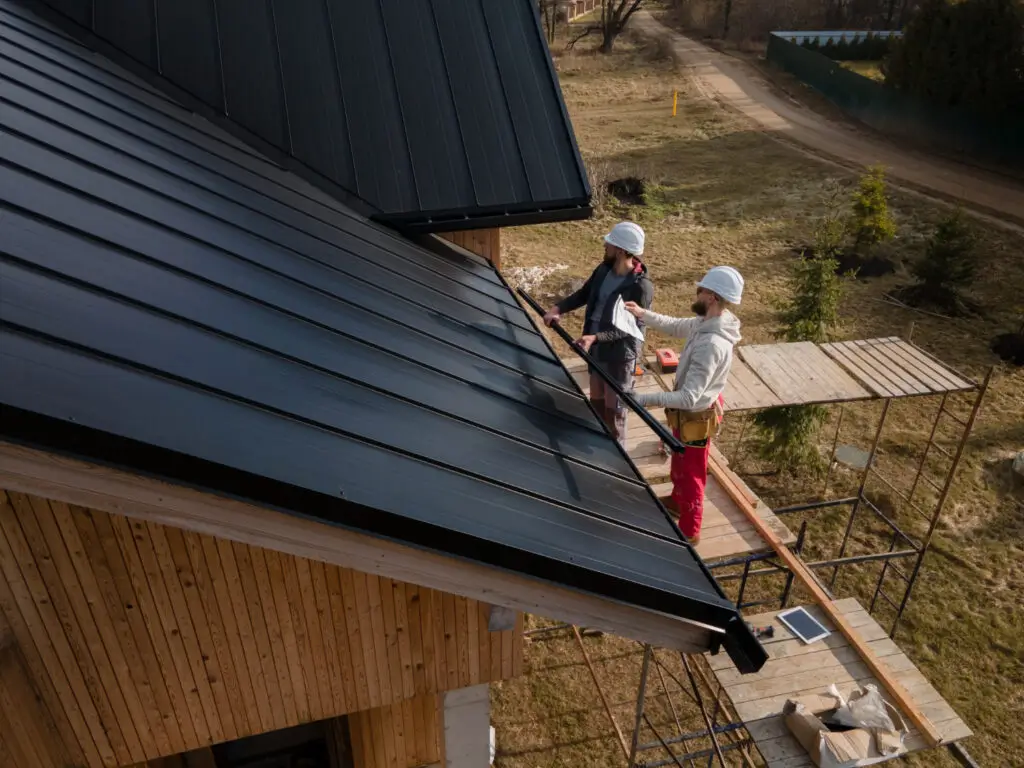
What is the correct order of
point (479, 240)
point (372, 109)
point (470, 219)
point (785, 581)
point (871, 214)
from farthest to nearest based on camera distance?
1. point (871, 214)
2. point (785, 581)
3. point (479, 240)
4. point (372, 109)
5. point (470, 219)

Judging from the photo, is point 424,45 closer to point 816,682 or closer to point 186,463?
point 186,463

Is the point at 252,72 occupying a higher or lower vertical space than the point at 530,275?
higher

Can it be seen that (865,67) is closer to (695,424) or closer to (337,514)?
(695,424)

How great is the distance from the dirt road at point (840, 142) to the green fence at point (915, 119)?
2.74 ft

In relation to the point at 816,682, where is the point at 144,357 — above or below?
above

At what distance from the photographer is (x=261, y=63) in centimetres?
641

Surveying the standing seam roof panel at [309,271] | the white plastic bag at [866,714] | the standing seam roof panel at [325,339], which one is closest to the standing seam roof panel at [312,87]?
the standing seam roof panel at [309,271]

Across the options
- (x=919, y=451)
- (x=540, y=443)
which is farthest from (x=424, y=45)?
(x=919, y=451)

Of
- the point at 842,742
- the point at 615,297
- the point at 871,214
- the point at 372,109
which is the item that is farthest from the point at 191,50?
the point at 871,214

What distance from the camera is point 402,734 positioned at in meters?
5.23

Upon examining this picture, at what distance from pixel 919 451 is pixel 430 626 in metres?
11.7

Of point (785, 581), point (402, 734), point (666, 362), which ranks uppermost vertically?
point (666, 362)

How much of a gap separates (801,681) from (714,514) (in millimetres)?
1755

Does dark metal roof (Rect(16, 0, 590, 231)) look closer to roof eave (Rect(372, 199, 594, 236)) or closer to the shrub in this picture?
roof eave (Rect(372, 199, 594, 236))
